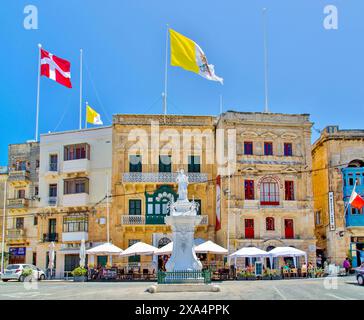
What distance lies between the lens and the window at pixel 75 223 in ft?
155

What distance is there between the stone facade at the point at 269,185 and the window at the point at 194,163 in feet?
9.75

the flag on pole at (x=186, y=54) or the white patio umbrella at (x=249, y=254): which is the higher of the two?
the flag on pole at (x=186, y=54)

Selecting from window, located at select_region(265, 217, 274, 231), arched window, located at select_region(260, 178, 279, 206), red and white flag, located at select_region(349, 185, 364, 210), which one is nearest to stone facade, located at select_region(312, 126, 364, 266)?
red and white flag, located at select_region(349, 185, 364, 210)

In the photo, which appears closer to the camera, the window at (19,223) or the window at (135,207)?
the window at (135,207)

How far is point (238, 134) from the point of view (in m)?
47.1

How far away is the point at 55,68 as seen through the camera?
39.2m

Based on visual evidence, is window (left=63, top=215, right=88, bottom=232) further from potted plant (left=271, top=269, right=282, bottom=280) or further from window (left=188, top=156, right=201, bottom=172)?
potted plant (left=271, top=269, right=282, bottom=280)

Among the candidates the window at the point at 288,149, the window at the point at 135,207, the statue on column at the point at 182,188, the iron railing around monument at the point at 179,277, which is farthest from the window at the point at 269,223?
the iron railing around monument at the point at 179,277

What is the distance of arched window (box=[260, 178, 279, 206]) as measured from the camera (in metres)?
46.4

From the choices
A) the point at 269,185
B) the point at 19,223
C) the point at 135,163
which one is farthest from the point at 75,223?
the point at 269,185

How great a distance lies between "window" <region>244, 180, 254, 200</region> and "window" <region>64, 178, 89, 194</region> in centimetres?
1369

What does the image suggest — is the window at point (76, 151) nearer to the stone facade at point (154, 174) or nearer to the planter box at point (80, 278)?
the stone facade at point (154, 174)
